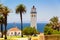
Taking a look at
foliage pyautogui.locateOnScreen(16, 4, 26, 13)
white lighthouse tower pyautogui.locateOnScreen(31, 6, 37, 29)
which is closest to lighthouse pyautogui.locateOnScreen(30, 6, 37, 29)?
white lighthouse tower pyautogui.locateOnScreen(31, 6, 37, 29)

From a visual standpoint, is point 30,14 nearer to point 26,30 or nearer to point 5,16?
point 26,30

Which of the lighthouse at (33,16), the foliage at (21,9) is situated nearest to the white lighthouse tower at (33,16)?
the lighthouse at (33,16)

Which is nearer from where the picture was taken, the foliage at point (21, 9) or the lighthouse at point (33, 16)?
the foliage at point (21, 9)

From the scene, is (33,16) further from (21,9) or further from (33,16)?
(21,9)

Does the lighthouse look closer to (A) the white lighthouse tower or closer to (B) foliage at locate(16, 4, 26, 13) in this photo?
(A) the white lighthouse tower

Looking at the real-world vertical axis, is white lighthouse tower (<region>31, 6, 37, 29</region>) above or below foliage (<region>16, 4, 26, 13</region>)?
below

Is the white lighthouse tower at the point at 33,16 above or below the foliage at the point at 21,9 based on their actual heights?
below

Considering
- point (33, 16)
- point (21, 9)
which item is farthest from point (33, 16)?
point (21, 9)

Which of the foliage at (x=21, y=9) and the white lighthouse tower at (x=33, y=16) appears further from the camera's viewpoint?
the white lighthouse tower at (x=33, y=16)

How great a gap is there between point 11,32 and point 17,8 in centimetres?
2150

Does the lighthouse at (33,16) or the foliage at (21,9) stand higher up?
the foliage at (21,9)

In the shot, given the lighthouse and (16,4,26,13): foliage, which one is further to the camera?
the lighthouse

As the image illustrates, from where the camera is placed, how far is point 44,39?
20109 mm

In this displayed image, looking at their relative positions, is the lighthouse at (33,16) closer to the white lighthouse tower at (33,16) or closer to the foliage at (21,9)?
the white lighthouse tower at (33,16)
